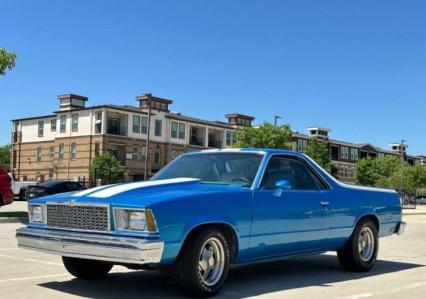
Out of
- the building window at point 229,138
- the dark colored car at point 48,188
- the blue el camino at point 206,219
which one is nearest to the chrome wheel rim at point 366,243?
the blue el camino at point 206,219

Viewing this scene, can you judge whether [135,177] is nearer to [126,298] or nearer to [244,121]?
[244,121]

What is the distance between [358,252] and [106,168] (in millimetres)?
55321

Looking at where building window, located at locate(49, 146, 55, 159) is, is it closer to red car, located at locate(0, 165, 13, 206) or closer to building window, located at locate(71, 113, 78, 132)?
building window, located at locate(71, 113, 78, 132)

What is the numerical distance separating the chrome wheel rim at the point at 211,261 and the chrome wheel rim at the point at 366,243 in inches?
123

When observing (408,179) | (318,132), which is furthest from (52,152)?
(318,132)


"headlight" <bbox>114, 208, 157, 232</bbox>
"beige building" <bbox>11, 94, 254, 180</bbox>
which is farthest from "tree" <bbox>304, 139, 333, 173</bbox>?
"headlight" <bbox>114, 208, 157, 232</bbox>

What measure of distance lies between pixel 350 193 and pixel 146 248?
397cm

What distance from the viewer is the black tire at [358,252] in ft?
28.2

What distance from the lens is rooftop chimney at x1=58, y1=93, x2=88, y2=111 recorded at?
7069cm

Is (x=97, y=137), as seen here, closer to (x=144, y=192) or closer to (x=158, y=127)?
(x=158, y=127)

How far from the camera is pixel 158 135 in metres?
72.0

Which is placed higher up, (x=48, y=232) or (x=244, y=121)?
(x=244, y=121)

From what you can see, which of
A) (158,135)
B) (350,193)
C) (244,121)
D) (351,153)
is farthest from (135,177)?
(350,193)

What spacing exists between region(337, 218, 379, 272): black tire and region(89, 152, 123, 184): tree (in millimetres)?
54648
